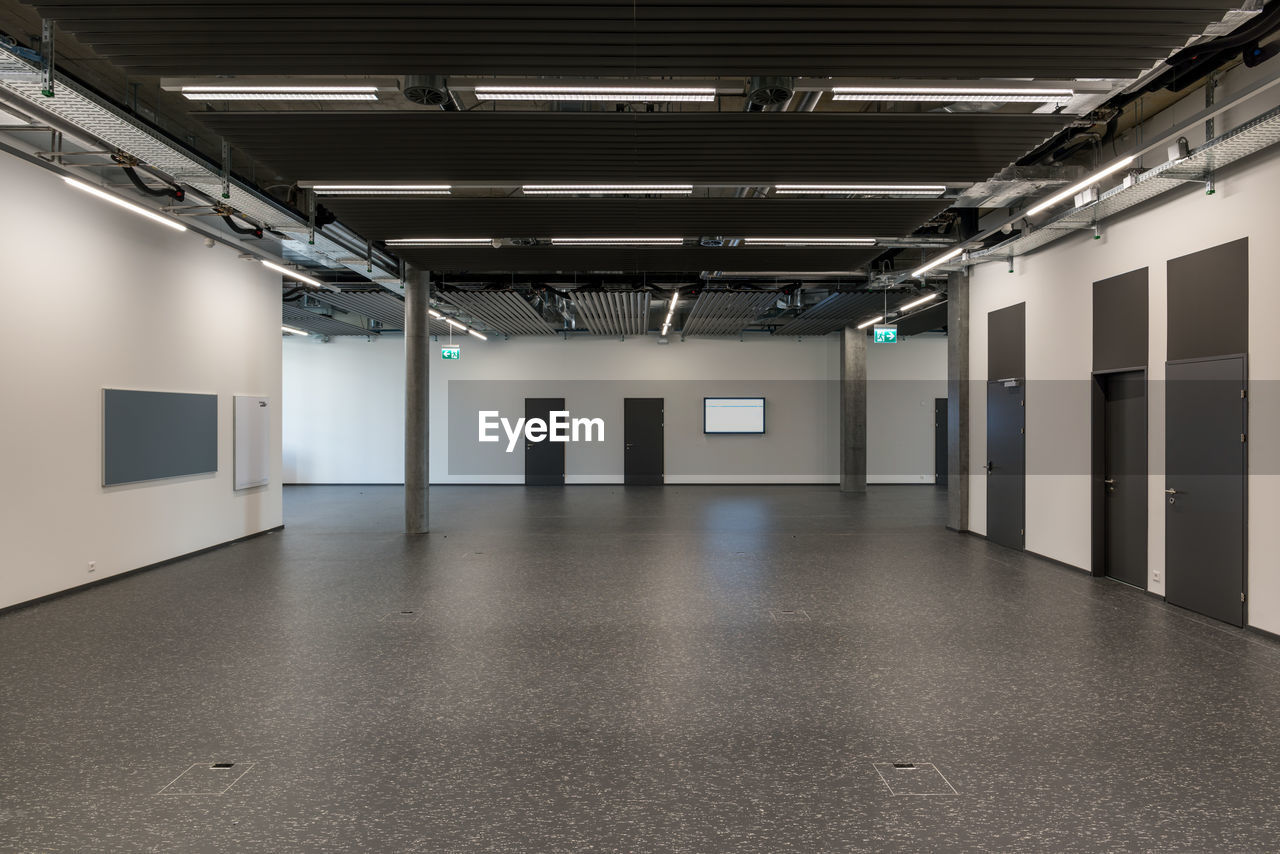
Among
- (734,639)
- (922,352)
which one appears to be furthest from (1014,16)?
(922,352)

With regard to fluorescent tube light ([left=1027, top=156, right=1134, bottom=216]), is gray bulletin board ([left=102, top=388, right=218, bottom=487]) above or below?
below

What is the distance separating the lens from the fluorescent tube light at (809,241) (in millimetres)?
7137

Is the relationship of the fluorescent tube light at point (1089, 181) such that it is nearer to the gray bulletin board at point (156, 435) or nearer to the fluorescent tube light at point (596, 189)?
the fluorescent tube light at point (596, 189)

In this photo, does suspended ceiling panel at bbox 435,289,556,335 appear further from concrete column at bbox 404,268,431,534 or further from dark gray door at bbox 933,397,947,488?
dark gray door at bbox 933,397,947,488

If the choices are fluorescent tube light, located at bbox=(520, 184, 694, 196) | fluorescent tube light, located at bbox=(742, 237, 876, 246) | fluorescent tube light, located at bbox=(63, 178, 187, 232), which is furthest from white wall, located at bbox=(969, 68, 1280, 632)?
fluorescent tube light, located at bbox=(63, 178, 187, 232)

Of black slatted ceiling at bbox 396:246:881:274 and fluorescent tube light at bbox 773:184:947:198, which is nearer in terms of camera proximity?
fluorescent tube light at bbox 773:184:947:198

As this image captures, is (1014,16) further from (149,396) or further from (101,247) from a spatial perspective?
A: (149,396)

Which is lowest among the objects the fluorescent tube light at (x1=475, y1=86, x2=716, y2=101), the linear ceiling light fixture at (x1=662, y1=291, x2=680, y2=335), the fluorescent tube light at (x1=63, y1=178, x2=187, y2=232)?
the fluorescent tube light at (x1=63, y1=178, x2=187, y2=232)

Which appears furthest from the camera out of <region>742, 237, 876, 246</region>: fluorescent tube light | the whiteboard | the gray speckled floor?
the whiteboard

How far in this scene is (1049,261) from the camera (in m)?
7.43

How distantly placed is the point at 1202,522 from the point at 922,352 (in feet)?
37.3

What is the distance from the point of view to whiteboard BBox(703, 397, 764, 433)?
15.9 metres

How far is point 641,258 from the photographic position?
808 cm

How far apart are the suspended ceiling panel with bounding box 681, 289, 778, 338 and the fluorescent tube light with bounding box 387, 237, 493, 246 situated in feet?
14.3
